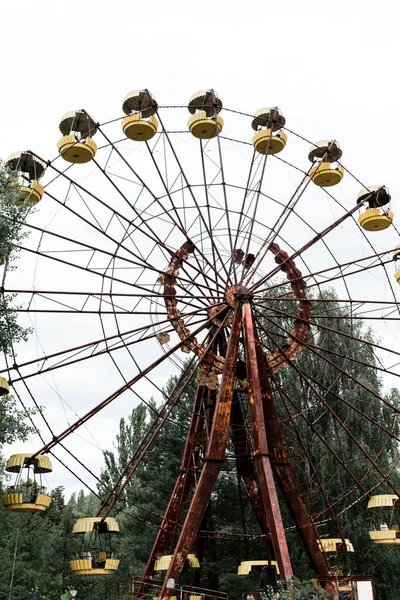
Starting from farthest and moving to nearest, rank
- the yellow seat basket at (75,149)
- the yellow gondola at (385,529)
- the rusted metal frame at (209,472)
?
the yellow seat basket at (75,149) → the yellow gondola at (385,529) → the rusted metal frame at (209,472)

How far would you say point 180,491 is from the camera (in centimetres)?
1712

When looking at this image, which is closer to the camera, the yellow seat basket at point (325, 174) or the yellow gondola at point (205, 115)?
the yellow gondola at point (205, 115)

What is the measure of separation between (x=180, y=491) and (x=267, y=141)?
400 inches

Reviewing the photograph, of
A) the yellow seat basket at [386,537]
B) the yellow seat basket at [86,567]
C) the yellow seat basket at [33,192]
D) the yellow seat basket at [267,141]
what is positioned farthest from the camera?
the yellow seat basket at [267,141]

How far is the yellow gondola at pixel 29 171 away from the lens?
17211mm

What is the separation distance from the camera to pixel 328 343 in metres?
27.7

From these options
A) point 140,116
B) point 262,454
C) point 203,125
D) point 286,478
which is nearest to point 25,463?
point 262,454

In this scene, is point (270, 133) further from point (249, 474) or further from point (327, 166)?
point (249, 474)

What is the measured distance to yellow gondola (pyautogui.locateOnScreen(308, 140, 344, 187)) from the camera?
65.1 feet

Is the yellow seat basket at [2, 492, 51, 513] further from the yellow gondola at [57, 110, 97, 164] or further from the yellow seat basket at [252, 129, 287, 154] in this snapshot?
the yellow seat basket at [252, 129, 287, 154]

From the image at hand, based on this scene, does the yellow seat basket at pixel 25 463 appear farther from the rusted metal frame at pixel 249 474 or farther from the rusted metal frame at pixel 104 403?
the rusted metal frame at pixel 249 474

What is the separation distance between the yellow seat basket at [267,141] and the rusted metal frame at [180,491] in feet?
23.6

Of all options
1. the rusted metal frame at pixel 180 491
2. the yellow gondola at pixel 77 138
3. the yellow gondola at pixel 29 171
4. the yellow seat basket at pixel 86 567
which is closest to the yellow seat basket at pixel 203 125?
the yellow gondola at pixel 77 138

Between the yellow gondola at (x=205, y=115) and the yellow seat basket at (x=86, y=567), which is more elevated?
the yellow gondola at (x=205, y=115)
